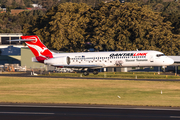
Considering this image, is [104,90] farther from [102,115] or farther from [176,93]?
[102,115]

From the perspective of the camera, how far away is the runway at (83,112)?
18.0 m

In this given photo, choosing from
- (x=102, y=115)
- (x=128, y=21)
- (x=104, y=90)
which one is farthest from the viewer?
(x=128, y=21)

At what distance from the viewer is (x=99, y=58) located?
51812mm

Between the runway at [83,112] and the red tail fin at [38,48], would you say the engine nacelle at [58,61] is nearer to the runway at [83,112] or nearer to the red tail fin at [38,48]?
the red tail fin at [38,48]

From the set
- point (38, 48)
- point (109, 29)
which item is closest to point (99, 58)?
point (38, 48)

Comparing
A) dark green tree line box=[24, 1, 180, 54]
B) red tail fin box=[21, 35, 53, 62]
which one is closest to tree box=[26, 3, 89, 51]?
dark green tree line box=[24, 1, 180, 54]

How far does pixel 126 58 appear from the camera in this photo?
49.9 meters

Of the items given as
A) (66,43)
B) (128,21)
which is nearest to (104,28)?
(128,21)

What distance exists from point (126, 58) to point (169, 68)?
20.8 m

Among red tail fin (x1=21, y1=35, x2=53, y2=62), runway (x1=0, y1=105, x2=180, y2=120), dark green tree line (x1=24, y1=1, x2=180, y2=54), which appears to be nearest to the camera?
runway (x1=0, y1=105, x2=180, y2=120)

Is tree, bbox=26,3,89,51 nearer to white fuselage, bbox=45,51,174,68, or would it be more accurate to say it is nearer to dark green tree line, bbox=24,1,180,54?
dark green tree line, bbox=24,1,180,54

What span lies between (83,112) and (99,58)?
32288mm

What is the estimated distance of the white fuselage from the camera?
48.8m

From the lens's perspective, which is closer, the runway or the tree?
the runway
